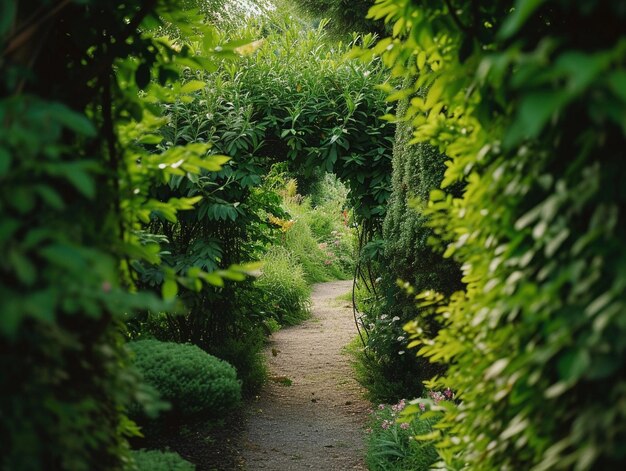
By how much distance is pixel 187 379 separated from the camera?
4234mm

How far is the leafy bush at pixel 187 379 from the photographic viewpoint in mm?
4121

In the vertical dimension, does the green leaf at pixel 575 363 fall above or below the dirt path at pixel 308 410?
above

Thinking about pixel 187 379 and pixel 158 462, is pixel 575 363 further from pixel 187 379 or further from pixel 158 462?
pixel 187 379

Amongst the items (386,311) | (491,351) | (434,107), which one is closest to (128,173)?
(434,107)

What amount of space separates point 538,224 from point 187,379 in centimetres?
366

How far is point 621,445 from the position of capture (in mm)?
843

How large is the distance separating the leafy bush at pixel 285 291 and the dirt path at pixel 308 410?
20.6 inches

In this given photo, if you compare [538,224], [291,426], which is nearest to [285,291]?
[291,426]

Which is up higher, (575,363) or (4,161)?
(4,161)

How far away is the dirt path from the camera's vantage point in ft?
15.7

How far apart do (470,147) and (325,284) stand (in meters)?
11.6

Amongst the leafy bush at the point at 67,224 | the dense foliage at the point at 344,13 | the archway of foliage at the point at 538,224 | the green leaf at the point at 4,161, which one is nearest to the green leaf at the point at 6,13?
the leafy bush at the point at 67,224

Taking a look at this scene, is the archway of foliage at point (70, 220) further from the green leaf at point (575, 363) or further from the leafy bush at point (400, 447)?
the leafy bush at point (400, 447)

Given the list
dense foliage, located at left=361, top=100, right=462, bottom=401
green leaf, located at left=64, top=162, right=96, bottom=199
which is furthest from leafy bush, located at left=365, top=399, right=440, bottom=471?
green leaf, located at left=64, top=162, right=96, bottom=199
